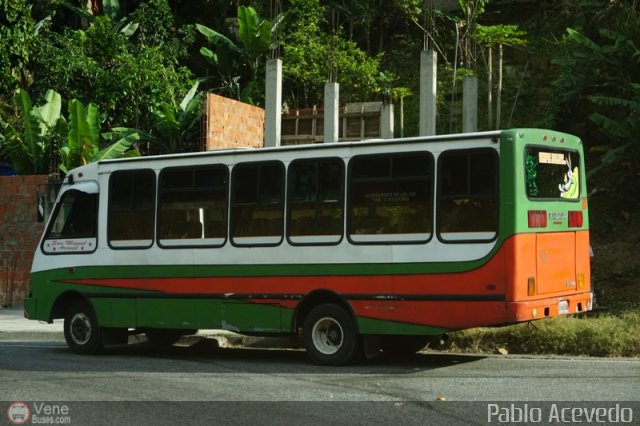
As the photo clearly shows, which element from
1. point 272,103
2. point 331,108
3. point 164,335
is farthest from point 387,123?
point 164,335

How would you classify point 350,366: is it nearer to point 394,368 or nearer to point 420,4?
point 394,368

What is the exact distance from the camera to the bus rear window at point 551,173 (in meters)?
11.0

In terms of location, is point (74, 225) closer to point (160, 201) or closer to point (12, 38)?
point (160, 201)

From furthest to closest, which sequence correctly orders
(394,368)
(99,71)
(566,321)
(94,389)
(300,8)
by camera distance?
(300,8) → (99,71) → (566,321) → (394,368) → (94,389)

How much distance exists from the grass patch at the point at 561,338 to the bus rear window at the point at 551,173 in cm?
173

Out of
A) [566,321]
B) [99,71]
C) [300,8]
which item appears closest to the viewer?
[566,321]

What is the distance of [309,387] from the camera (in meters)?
9.77

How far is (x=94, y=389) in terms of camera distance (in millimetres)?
9828

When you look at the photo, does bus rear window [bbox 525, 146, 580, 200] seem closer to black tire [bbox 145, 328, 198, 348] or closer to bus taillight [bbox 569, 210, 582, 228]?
bus taillight [bbox 569, 210, 582, 228]

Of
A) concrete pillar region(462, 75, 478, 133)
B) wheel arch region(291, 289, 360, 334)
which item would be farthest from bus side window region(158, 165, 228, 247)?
concrete pillar region(462, 75, 478, 133)

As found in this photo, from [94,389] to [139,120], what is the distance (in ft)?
64.6

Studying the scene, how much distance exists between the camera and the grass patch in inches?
469

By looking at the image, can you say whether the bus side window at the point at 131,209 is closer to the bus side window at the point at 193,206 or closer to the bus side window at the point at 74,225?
the bus side window at the point at 193,206

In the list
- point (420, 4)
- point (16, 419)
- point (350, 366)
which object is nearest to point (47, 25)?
point (420, 4)
